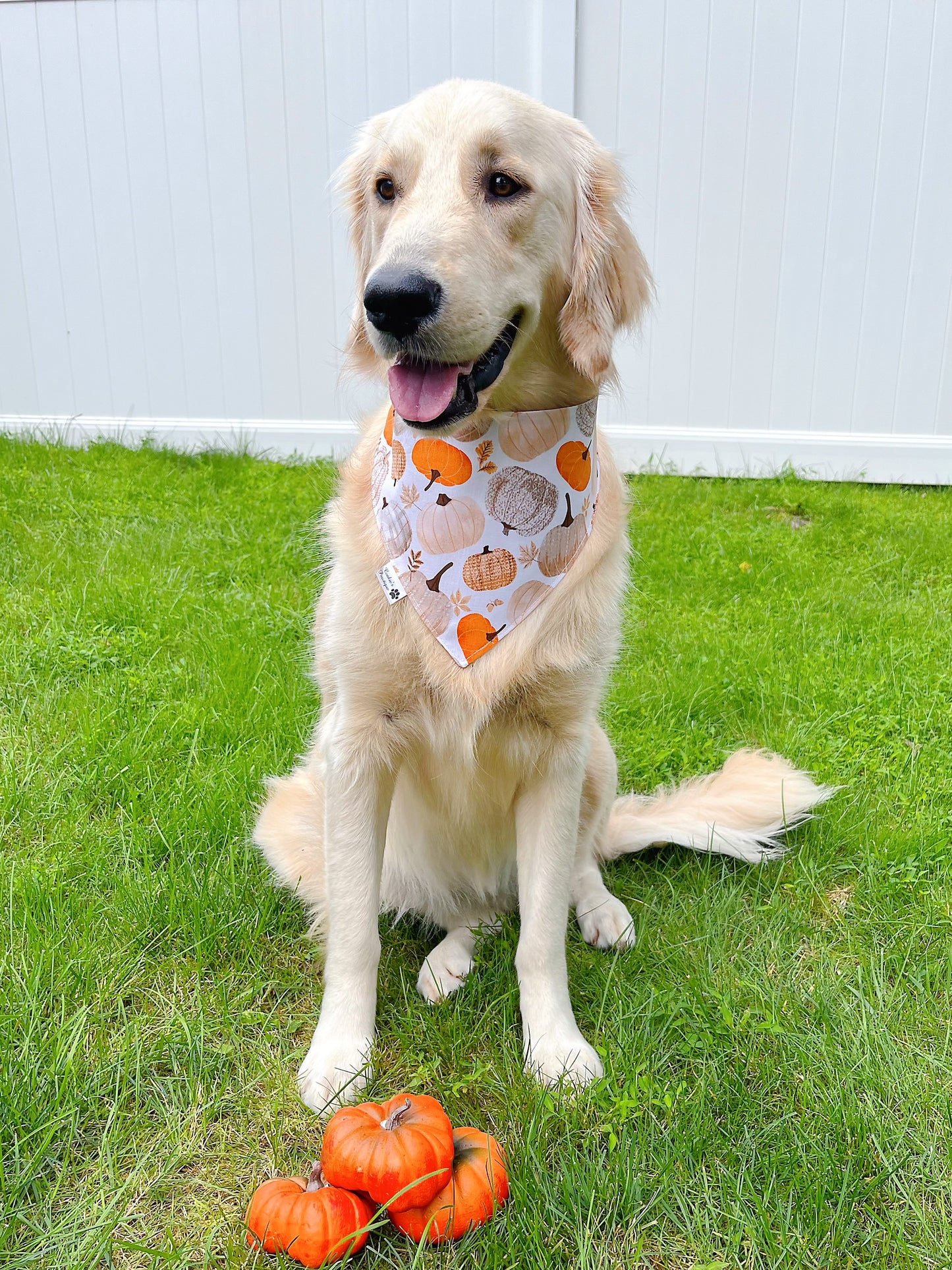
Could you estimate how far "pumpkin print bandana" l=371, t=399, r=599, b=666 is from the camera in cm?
180

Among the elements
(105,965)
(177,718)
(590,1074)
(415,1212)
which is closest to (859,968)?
(590,1074)

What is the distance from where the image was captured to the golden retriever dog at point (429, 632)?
165cm

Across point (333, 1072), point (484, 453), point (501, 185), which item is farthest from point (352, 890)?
point (501, 185)

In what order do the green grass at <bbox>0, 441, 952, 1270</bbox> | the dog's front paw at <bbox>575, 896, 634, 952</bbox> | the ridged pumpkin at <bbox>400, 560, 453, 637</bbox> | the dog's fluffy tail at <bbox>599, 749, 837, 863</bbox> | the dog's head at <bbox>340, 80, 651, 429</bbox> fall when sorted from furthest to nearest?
the dog's fluffy tail at <bbox>599, 749, 837, 863</bbox> < the dog's front paw at <bbox>575, 896, 634, 952</bbox> < the ridged pumpkin at <bbox>400, 560, 453, 637</bbox> < the dog's head at <bbox>340, 80, 651, 429</bbox> < the green grass at <bbox>0, 441, 952, 1270</bbox>

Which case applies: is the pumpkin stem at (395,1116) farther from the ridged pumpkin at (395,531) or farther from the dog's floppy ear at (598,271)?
the dog's floppy ear at (598,271)

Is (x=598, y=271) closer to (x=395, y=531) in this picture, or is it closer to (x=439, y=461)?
(x=439, y=461)

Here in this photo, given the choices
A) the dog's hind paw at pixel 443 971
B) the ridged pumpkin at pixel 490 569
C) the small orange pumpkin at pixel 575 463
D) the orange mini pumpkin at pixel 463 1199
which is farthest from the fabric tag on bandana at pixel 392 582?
the orange mini pumpkin at pixel 463 1199

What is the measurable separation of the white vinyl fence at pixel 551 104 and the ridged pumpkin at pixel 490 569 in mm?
3948

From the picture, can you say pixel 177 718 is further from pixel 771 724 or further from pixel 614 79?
pixel 614 79

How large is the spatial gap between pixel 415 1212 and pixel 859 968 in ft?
3.56

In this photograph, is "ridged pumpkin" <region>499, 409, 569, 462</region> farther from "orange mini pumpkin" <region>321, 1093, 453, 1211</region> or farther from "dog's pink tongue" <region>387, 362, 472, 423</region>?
"orange mini pumpkin" <region>321, 1093, 453, 1211</region>

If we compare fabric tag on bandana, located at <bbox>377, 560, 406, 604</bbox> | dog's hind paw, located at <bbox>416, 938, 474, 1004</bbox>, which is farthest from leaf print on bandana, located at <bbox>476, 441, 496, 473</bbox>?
dog's hind paw, located at <bbox>416, 938, 474, 1004</bbox>

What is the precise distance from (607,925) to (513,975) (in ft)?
0.93

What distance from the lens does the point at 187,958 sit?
1.99 metres
